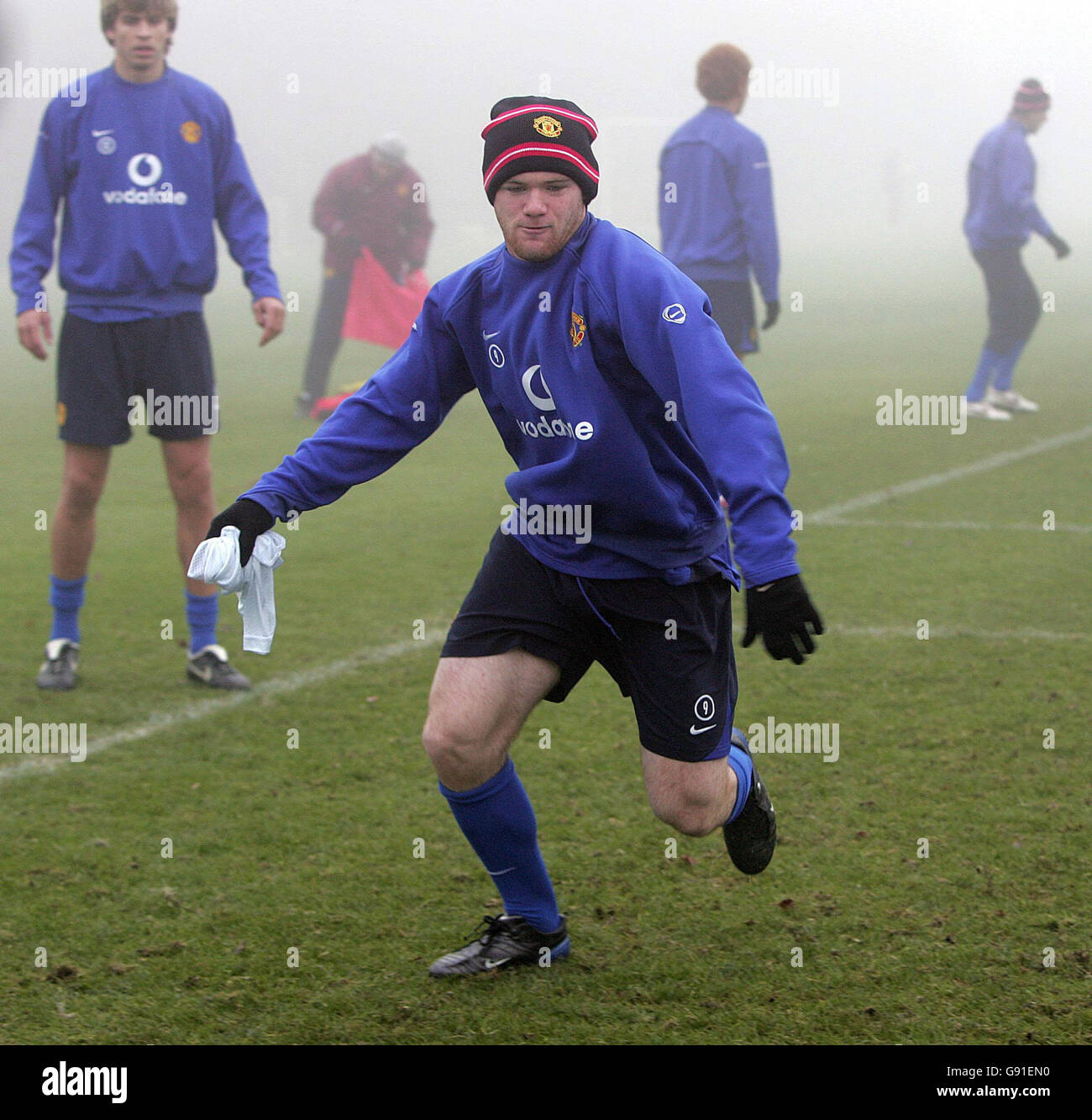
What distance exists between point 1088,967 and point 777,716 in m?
1.89

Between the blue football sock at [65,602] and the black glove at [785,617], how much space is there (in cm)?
359

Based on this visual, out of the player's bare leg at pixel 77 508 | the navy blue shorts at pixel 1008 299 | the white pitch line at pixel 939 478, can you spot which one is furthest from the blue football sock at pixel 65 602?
the navy blue shorts at pixel 1008 299

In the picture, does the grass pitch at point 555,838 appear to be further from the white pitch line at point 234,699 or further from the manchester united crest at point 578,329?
the manchester united crest at point 578,329

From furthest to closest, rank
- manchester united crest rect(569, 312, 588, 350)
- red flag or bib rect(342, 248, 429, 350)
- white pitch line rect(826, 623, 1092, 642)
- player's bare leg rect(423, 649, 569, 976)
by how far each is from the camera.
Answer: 1. red flag or bib rect(342, 248, 429, 350)
2. white pitch line rect(826, 623, 1092, 642)
3. player's bare leg rect(423, 649, 569, 976)
4. manchester united crest rect(569, 312, 588, 350)

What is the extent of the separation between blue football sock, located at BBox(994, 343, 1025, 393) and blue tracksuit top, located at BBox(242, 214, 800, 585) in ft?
34.2

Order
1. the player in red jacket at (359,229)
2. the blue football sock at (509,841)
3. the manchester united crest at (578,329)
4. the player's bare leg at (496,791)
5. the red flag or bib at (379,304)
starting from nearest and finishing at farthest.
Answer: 1. the manchester united crest at (578,329)
2. the player's bare leg at (496,791)
3. the blue football sock at (509,841)
4. the player in red jacket at (359,229)
5. the red flag or bib at (379,304)

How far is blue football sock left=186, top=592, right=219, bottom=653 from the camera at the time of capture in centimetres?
568

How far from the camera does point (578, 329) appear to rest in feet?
10.4

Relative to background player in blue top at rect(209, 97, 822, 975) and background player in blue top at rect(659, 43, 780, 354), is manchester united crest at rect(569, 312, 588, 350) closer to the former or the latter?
background player in blue top at rect(209, 97, 822, 975)

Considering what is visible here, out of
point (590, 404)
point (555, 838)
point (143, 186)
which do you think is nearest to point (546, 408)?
point (590, 404)

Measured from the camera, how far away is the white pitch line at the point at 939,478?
9.16 metres

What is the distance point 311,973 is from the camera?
3.49m

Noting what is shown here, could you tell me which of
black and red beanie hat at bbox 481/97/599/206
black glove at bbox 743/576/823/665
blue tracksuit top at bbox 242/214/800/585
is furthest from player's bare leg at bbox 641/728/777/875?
black and red beanie hat at bbox 481/97/599/206
